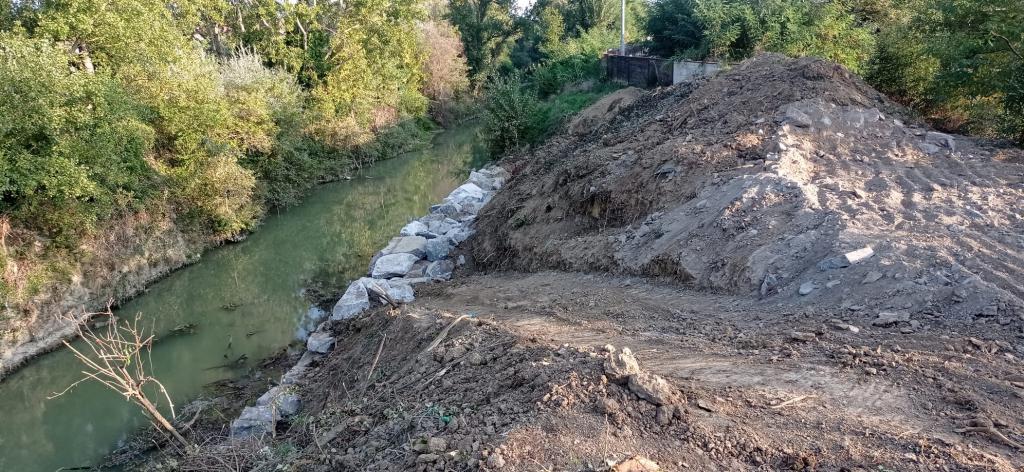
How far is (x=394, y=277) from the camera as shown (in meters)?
12.6

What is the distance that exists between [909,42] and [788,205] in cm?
777

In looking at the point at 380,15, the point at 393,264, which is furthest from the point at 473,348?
the point at 380,15

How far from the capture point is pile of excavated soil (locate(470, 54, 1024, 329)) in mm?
6582

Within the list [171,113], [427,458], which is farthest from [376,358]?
[171,113]

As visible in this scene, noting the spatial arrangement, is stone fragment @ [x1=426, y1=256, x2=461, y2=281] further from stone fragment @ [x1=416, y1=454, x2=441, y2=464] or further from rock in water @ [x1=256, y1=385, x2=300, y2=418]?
stone fragment @ [x1=416, y1=454, x2=441, y2=464]

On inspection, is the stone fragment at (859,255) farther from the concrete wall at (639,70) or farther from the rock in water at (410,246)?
the concrete wall at (639,70)

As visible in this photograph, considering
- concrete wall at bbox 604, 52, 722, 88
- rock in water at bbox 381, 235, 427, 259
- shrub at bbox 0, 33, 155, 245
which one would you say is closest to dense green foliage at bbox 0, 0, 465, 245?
shrub at bbox 0, 33, 155, 245

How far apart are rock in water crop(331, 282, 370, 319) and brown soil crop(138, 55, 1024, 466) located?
1.20 feet

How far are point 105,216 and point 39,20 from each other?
439 centimetres

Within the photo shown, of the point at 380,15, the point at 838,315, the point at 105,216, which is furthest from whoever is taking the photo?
the point at 380,15

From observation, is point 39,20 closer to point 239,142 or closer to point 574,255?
point 239,142

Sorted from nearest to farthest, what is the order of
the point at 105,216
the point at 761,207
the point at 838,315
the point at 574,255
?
the point at 838,315 < the point at 761,207 < the point at 574,255 < the point at 105,216

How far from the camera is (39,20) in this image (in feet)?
43.3

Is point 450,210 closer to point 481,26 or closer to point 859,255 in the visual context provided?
point 859,255
